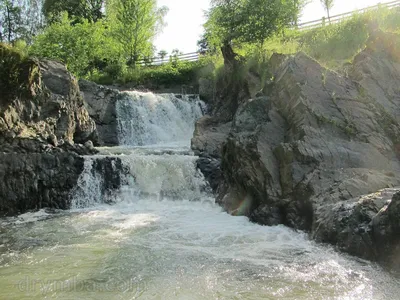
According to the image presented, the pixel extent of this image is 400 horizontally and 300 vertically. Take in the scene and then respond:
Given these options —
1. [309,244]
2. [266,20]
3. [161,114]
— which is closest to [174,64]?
[161,114]

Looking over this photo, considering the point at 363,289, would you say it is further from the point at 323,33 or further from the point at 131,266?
the point at 323,33

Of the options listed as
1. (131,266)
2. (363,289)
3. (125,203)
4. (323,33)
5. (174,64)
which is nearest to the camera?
(363,289)

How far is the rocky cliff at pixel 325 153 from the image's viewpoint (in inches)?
302

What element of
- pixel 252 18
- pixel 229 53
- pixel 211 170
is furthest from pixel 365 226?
pixel 229 53

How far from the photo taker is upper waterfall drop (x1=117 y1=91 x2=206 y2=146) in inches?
861

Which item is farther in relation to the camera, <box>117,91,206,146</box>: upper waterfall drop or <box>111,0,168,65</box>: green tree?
<box>111,0,168,65</box>: green tree

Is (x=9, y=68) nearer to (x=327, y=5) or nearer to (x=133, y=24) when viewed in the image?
(x=133, y=24)

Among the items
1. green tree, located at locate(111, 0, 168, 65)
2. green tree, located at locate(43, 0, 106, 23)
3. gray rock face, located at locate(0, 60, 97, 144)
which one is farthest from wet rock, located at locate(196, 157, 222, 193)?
green tree, located at locate(43, 0, 106, 23)

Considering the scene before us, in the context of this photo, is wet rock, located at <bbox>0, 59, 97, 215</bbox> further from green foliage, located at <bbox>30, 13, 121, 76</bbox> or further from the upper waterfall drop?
green foliage, located at <bbox>30, 13, 121, 76</bbox>

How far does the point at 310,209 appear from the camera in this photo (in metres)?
9.20

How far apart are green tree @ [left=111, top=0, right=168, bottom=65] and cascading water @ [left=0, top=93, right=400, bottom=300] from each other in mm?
23367

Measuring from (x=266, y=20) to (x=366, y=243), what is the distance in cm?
1568

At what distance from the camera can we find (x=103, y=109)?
22.4 metres

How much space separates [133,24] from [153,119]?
1523 centimetres
